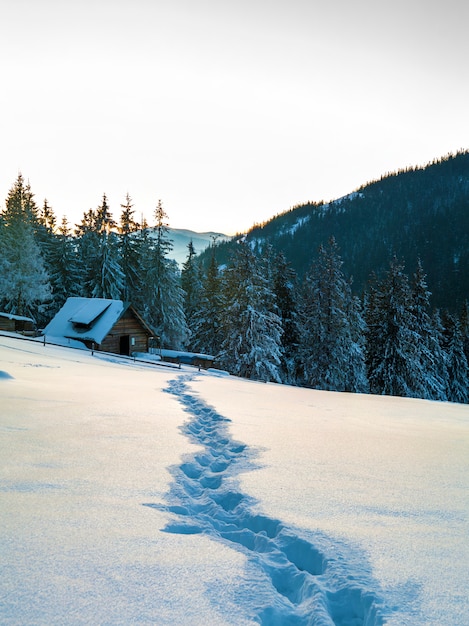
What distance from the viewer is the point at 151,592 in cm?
241

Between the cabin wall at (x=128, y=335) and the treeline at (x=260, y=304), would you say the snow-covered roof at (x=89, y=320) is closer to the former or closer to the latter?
the cabin wall at (x=128, y=335)

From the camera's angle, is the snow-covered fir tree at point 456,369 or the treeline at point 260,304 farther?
the snow-covered fir tree at point 456,369

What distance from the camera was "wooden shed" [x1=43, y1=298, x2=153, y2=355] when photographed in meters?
34.5

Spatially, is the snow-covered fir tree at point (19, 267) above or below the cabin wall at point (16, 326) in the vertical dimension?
above

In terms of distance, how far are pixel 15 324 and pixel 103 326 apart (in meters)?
8.08

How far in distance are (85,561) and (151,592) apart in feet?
1.70

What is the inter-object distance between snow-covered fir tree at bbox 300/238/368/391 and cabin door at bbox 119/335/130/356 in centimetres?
1507

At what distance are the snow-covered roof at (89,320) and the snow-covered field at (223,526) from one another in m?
28.5

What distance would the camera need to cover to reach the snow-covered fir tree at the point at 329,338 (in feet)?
116

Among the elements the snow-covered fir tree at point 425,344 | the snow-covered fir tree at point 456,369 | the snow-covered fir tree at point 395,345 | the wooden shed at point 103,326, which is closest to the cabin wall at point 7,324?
the wooden shed at point 103,326

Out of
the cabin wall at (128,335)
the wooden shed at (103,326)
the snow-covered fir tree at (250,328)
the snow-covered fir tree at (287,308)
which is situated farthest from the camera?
the snow-covered fir tree at (287,308)

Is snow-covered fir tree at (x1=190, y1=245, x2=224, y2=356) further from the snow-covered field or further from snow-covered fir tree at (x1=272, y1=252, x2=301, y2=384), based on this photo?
the snow-covered field

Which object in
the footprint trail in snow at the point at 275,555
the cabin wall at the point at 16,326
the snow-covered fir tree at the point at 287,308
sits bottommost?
the footprint trail in snow at the point at 275,555

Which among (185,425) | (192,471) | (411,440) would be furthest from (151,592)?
(411,440)
